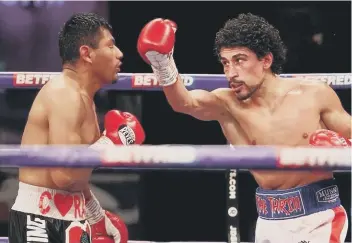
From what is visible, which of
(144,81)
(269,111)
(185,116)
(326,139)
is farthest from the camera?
(185,116)

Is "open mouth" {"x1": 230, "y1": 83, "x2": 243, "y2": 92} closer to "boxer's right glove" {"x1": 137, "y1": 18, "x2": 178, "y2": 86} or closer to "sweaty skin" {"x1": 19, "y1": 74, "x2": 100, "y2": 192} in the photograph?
"boxer's right glove" {"x1": 137, "y1": 18, "x2": 178, "y2": 86}

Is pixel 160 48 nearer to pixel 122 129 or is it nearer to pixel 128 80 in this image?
pixel 122 129

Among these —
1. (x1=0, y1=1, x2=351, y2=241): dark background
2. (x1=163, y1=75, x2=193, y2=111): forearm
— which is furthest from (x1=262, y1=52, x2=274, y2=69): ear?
(x1=0, y1=1, x2=351, y2=241): dark background

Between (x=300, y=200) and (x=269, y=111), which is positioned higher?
(x=269, y=111)

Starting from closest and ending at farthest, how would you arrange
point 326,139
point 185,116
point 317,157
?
point 317,157 → point 326,139 → point 185,116

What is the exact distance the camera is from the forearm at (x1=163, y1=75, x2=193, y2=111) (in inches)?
82.0

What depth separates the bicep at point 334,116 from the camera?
84.9 inches

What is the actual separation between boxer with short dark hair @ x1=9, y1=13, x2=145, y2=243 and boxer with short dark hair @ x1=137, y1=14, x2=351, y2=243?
0.65ft

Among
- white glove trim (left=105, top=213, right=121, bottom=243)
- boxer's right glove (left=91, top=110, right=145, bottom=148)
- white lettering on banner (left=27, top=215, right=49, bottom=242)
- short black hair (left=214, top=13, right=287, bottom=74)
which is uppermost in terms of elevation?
short black hair (left=214, top=13, right=287, bottom=74)

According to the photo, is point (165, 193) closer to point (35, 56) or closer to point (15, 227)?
point (35, 56)

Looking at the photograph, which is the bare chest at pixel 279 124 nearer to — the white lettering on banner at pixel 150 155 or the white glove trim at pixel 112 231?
the white glove trim at pixel 112 231

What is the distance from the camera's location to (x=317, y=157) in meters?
1.34

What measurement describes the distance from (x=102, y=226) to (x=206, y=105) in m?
0.49

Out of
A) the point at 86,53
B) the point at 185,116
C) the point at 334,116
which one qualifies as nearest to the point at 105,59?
the point at 86,53
